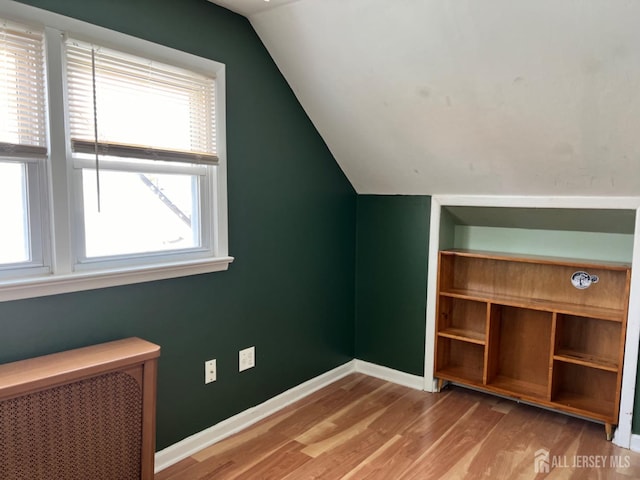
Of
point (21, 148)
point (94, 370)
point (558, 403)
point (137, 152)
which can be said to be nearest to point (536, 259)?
point (558, 403)

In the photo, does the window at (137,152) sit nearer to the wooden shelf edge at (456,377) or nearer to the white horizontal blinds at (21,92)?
the white horizontal blinds at (21,92)

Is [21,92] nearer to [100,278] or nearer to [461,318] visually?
[100,278]

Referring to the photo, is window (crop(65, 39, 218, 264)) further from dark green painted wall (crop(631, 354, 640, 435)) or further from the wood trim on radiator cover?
dark green painted wall (crop(631, 354, 640, 435))

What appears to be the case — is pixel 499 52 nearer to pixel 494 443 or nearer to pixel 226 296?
pixel 226 296

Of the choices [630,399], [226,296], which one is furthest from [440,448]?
[226,296]

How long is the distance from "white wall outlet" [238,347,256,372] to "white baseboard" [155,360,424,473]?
25cm

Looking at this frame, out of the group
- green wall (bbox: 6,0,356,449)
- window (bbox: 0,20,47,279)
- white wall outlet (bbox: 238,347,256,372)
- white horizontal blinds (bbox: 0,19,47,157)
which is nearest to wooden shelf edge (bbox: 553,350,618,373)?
green wall (bbox: 6,0,356,449)

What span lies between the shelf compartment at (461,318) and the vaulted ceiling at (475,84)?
78 centimetres

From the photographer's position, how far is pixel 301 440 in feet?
8.09

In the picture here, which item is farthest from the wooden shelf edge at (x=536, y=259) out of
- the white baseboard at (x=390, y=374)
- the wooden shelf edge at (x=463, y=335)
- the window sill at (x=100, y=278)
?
the window sill at (x=100, y=278)

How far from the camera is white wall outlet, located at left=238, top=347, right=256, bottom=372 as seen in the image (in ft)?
8.42

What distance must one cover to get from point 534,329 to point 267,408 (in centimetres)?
169

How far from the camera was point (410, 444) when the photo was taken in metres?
2.45

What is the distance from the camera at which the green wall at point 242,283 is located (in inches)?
75.0
